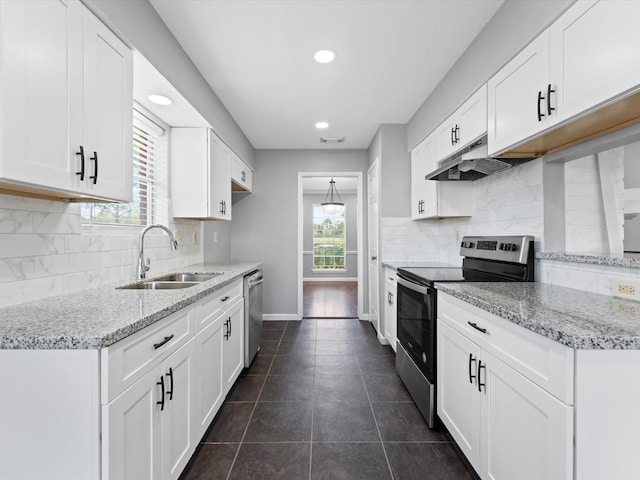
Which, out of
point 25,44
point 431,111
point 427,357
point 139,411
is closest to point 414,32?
point 431,111

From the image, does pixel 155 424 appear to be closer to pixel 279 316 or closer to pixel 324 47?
pixel 324 47

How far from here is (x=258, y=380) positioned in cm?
269

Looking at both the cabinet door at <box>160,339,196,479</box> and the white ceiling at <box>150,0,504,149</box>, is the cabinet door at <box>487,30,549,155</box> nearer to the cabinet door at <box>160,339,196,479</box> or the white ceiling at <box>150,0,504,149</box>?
the white ceiling at <box>150,0,504,149</box>

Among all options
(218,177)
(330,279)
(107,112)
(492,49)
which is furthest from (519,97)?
(330,279)

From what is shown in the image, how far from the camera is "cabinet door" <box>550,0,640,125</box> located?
107 cm

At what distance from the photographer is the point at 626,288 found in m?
1.36

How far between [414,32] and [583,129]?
3.82ft

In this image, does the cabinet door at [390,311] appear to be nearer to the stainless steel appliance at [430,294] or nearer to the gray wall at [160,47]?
the stainless steel appliance at [430,294]

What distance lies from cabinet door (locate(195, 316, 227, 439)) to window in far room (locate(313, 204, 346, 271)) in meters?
6.56

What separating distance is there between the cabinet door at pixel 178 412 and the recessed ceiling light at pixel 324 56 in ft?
6.74

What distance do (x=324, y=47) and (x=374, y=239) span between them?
2.43 metres

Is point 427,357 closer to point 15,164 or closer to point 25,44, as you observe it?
point 15,164

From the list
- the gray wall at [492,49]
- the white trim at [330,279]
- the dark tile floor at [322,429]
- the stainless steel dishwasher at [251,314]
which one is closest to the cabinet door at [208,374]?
the dark tile floor at [322,429]

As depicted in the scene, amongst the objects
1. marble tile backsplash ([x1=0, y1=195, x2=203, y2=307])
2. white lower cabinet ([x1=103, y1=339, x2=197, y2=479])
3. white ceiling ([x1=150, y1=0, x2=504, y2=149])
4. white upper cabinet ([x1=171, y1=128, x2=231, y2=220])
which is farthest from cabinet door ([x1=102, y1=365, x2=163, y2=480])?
white ceiling ([x1=150, y1=0, x2=504, y2=149])
